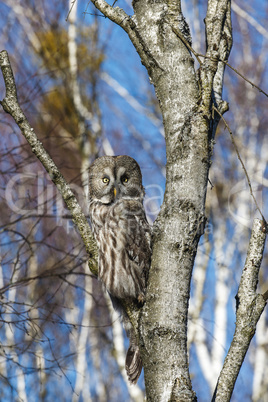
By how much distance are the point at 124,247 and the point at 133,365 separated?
729mm

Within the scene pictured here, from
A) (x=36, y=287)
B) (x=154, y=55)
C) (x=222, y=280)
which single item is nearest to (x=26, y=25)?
(x=36, y=287)

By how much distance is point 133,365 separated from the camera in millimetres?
3096

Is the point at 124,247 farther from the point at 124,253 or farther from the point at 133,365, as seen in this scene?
the point at 133,365

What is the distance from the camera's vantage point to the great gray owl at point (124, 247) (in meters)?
3.01

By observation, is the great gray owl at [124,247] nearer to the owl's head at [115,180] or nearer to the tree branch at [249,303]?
the owl's head at [115,180]

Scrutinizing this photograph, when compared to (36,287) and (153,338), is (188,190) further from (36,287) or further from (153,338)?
(36,287)

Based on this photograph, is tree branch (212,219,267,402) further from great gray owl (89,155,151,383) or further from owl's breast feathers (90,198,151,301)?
owl's breast feathers (90,198,151,301)

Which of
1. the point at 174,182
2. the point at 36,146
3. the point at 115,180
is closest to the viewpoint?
the point at 174,182

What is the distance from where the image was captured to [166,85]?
2.05 m

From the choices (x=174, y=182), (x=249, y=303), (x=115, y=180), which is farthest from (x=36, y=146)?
(x=115, y=180)

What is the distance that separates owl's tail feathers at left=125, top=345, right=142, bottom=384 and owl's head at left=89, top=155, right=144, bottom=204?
40.4 inches

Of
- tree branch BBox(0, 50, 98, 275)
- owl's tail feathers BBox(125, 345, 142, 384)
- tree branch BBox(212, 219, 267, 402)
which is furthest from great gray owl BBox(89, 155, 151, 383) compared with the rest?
tree branch BBox(212, 219, 267, 402)

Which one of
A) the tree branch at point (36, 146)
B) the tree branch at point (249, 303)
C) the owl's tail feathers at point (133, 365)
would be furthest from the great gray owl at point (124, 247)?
the tree branch at point (249, 303)

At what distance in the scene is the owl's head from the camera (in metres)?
3.54
